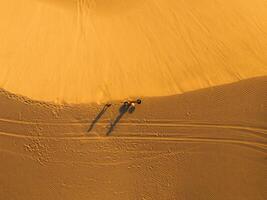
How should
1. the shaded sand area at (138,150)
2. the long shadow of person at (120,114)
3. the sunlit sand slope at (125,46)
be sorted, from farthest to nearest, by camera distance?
the sunlit sand slope at (125,46)
the long shadow of person at (120,114)
the shaded sand area at (138,150)

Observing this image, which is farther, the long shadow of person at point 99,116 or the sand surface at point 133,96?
the long shadow of person at point 99,116

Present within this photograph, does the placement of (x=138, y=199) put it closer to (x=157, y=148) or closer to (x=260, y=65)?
(x=157, y=148)

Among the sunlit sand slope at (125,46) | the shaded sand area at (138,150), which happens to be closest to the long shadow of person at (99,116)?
the shaded sand area at (138,150)

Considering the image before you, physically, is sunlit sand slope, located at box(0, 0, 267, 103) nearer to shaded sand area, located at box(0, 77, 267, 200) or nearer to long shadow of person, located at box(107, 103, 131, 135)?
long shadow of person, located at box(107, 103, 131, 135)

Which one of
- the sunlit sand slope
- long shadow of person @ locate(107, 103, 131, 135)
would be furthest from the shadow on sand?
Answer: the sunlit sand slope

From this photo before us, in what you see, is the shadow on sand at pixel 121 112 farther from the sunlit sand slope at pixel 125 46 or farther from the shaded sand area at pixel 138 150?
the sunlit sand slope at pixel 125 46

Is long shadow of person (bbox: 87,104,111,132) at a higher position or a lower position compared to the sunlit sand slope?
lower

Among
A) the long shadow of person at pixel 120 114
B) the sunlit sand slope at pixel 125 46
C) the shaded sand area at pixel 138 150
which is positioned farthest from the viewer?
the sunlit sand slope at pixel 125 46
